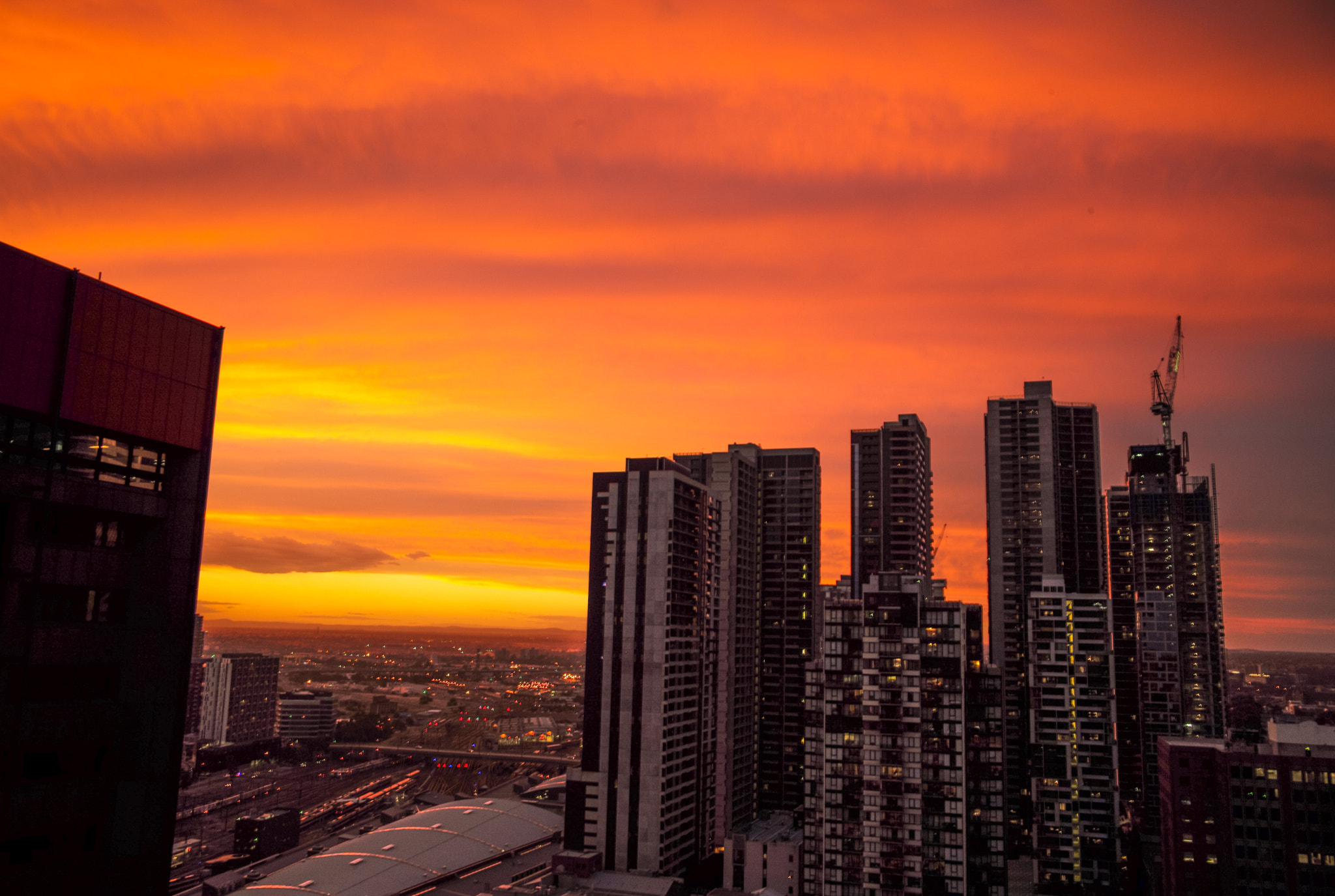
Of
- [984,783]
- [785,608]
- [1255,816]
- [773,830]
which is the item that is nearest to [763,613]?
[785,608]

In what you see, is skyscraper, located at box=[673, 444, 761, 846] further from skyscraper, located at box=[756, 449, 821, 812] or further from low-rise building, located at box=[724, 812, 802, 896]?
low-rise building, located at box=[724, 812, 802, 896]

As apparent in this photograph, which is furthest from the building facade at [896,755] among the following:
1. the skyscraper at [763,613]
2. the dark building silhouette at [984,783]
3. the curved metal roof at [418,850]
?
the curved metal roof at [418,850]

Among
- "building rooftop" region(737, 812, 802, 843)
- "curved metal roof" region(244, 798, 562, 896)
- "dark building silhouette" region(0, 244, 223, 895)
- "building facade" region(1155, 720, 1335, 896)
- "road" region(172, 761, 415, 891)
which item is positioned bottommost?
"road" region(172, 761, 415, 891)

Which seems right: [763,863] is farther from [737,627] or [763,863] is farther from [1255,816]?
[1255,816]

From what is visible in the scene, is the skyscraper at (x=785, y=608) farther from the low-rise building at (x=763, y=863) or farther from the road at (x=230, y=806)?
the road at (x=230, y=806)

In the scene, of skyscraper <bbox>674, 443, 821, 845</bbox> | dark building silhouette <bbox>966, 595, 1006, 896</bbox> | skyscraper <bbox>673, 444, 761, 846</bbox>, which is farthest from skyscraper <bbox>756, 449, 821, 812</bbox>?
dark building silhouette <bbox>966, 595, 1006, 896</bbox>
